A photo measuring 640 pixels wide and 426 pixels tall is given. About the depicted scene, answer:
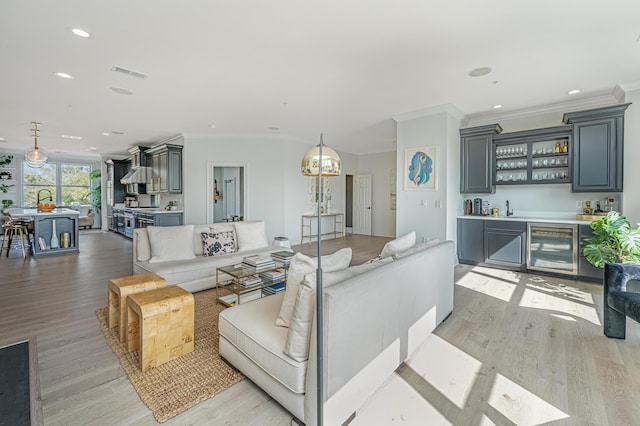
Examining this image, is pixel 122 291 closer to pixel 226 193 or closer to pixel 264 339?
pixel 264 339

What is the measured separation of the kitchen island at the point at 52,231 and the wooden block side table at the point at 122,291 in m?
4.97

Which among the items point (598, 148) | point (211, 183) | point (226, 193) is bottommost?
point (226, 193)

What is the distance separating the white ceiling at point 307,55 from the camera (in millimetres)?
2393

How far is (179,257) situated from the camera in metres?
3.99

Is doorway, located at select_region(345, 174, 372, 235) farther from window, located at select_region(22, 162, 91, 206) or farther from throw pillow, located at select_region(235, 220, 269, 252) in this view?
window, located at select_region(22, 162, 91, 206)

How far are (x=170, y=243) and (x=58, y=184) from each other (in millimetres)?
10097

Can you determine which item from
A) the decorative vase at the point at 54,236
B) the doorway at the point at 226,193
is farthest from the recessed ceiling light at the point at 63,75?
the doorway at the point at 226,193

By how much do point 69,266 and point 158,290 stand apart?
13.7 feet

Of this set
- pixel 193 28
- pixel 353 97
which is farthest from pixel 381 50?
pixel 193 28

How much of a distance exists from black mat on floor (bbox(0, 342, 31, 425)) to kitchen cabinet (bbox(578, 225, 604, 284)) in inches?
240

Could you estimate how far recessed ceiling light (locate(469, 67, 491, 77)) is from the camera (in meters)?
3.47

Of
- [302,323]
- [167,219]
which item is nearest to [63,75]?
[167,219]

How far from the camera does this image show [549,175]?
486 cm

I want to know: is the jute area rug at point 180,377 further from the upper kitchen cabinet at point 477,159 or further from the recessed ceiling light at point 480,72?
the upper kitchen cabinet at point 477,159
